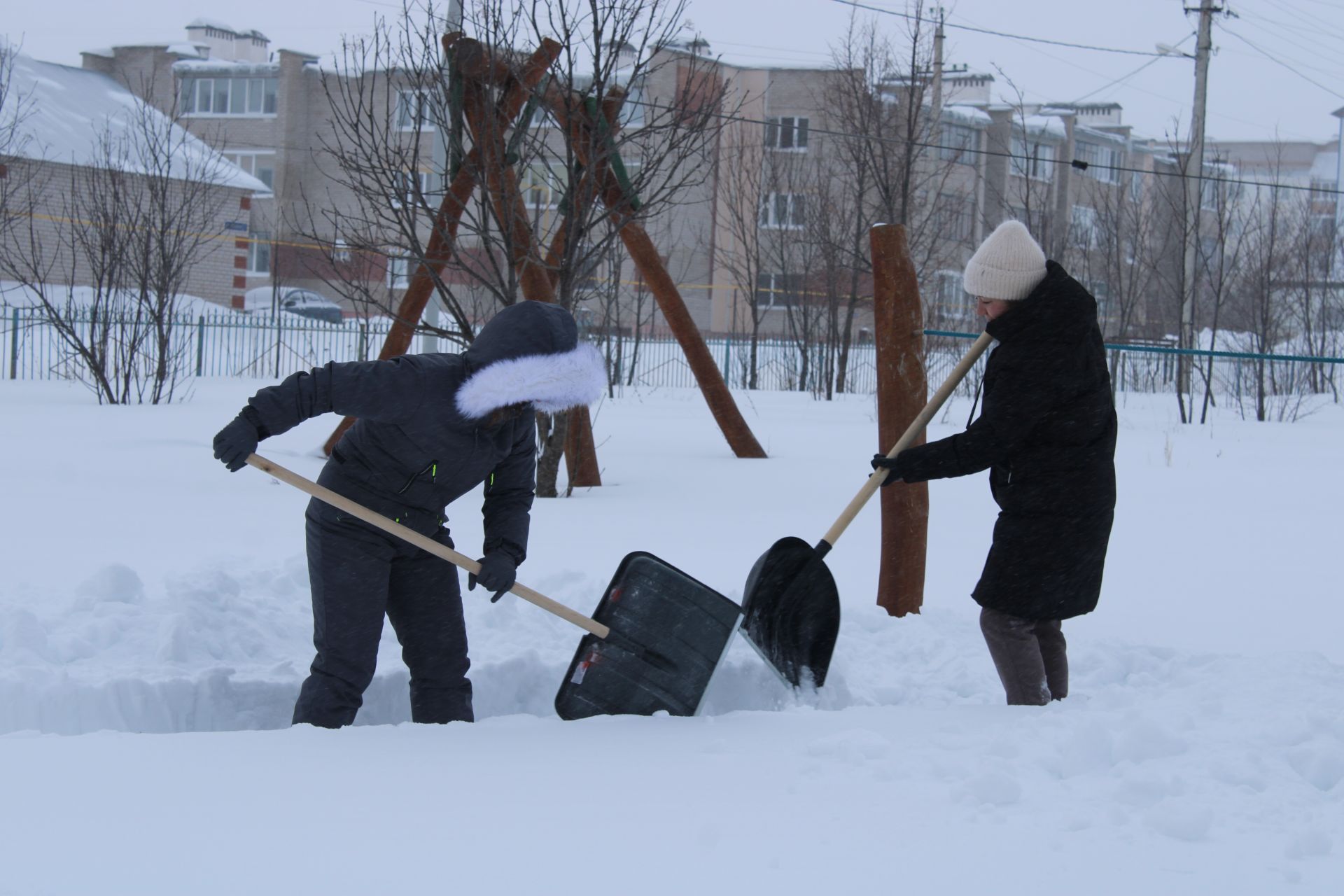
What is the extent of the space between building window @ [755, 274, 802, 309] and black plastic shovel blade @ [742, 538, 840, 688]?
1432cm

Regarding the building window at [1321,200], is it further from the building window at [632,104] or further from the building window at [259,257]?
the building window at [259,257]

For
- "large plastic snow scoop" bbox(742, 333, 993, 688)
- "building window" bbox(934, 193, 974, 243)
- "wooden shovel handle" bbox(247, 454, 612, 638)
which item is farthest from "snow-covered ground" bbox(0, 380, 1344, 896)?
"building window" bbox(934, 193, 974, 243)

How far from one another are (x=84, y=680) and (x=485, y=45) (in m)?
4.33

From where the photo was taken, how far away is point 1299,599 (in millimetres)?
5066

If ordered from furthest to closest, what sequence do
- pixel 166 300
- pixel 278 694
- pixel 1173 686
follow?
1. pixel 166 300
2. pixel 278 694
3. pixel 1173 686

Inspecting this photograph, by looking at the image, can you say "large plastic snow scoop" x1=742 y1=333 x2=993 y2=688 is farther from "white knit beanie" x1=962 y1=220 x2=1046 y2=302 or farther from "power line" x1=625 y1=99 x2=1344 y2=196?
"power line" x1=625 y1=99 x2=1344 y2=196

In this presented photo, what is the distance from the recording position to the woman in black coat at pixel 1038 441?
2.90m

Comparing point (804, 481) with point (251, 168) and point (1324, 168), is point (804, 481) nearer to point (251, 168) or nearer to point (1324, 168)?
point (251, 168)

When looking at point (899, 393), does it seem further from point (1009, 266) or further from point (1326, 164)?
point (1326, 164)

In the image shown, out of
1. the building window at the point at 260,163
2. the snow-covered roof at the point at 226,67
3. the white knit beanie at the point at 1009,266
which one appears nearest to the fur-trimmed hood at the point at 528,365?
the white knit beanie at the point at 1009,266

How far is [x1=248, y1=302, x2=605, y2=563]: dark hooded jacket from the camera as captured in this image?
9.33 feet

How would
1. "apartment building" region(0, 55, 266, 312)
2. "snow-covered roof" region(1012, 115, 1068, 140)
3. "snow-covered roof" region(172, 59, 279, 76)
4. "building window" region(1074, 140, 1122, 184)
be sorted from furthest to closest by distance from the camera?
"building window" region(1074, 140, 1122, 184) → "snow-covered roof" region(172, 59, 279, 76) → "snow-covered roof" region(1012, 115, 1068, 140) → "apartment building" region(0, 55, 266, 312)

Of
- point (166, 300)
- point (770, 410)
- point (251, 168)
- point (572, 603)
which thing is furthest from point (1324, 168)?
point (572, 603)

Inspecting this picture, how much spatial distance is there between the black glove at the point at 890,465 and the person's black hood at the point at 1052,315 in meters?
0.51
